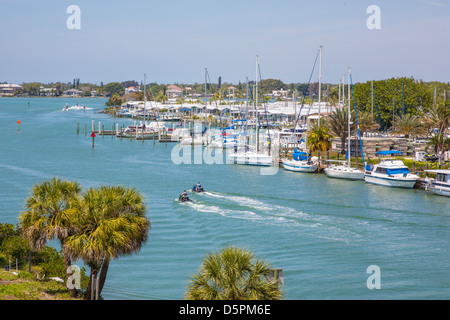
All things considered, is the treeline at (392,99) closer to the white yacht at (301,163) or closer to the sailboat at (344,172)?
the white yacht at (301,163)

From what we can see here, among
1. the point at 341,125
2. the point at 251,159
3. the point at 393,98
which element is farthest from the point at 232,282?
the point at 393,98

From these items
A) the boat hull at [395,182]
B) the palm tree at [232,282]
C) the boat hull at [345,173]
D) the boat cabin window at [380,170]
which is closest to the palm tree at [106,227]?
the palm tree at [232,282]

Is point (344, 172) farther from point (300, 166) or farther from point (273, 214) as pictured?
point (273, 214)

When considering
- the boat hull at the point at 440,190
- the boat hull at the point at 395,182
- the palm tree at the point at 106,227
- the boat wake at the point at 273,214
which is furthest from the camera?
the boat hull at the point at 395,182

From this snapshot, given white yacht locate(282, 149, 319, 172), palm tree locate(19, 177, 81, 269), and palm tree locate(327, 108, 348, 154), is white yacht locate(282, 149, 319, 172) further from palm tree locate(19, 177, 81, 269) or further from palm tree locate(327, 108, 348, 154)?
palm tree locate(19, 177, 81, 269)

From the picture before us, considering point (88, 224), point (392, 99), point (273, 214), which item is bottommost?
point (273, 214)

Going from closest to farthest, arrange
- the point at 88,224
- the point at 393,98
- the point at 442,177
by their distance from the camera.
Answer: the point at 88,224 → the point at 442,177 → the point at 393,98
